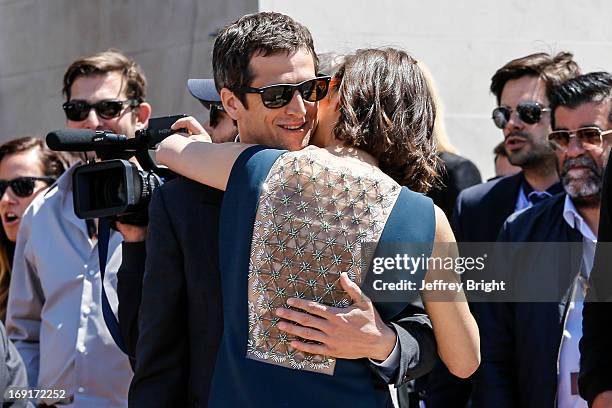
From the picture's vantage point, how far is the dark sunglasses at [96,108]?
4668 mm

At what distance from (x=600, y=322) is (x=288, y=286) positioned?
89 cm

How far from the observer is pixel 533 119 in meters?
5.11

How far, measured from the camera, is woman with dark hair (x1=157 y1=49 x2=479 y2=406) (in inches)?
103

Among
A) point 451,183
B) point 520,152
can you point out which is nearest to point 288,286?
point 520,152

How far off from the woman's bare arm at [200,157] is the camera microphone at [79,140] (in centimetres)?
30

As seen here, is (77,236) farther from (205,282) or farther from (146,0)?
(146,0)

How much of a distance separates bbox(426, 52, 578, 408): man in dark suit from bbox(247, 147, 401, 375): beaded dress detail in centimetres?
218

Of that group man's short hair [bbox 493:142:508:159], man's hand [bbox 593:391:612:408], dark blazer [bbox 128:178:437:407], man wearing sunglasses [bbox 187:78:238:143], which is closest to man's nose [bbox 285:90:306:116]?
dark blazer [bbox 128:178:437:407]

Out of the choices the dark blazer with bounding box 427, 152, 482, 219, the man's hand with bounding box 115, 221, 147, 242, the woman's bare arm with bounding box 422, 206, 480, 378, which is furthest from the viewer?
the dark blazer with bounding box 427, 152, 482, 219

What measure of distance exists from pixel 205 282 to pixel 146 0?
166 inches

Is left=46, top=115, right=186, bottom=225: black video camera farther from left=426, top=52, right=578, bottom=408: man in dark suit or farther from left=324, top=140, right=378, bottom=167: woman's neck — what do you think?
left=426, top=52, right=578, bottom=408: man in dark suit

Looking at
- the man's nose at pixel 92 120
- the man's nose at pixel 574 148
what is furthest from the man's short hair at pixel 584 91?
the man's nose at pixel 92 120

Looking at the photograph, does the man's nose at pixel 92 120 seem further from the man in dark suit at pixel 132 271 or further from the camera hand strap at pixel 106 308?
the man in dark suit at pixel 132 271

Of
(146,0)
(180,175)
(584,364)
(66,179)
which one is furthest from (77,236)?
(146,0)
